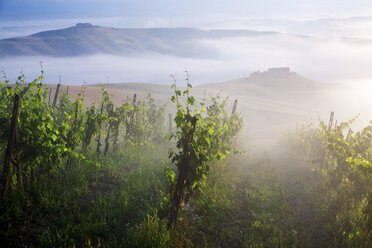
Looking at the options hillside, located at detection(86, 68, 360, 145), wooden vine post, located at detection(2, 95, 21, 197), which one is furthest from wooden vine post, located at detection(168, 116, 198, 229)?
hillside, located at detection(86, 68, 360, 145)

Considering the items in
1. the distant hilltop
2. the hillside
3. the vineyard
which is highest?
the distant hilltop

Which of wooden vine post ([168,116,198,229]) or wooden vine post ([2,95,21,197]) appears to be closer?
wooden vine post ([168,116,198,229])

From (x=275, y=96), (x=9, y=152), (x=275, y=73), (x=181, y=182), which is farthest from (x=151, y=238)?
(x=275, y=73)

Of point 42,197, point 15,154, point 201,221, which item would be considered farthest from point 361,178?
point 15,154

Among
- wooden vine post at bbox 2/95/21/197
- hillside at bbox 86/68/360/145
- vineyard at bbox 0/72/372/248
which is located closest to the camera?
vineyard at bbox 0/72/372/248

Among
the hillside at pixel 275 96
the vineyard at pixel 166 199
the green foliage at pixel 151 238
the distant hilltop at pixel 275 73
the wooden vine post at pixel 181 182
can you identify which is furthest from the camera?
the distant hilltop at pixel 275 73

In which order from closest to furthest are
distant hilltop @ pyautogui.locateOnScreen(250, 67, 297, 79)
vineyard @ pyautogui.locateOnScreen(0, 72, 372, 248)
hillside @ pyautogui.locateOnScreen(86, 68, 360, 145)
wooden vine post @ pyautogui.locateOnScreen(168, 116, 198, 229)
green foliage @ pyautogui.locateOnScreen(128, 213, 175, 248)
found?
green foliage @ pyautogui.locateOnScreen(128, 213, 175, 248) → vineyard @ pyautogui.locateOnScreen(0, 72, 372, 248) → wooden vine post @ pyautogui.locateOnScreen(168, 116, 198, 229) → hillside @ pyautogui.locateOnScreen(86, 68, 360, 145) → distant hilltop @ pyautogui.locateOnScreen(250, 67, 297, 79)

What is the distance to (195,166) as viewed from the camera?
5891 mm

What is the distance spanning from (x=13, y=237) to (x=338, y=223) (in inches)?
290

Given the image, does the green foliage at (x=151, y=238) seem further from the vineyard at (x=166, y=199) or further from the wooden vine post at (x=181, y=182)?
the wooden vine post at (x=181, y=182)

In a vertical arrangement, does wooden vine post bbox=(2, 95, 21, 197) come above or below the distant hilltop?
below

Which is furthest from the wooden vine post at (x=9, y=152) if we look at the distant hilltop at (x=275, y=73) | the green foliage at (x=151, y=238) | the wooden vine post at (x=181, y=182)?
the distant hilltop at (x=275, y=73)

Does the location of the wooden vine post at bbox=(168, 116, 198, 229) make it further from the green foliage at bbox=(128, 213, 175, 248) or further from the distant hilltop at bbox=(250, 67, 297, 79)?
the distant hilltop at bbox=(250, 67, 297, 79)

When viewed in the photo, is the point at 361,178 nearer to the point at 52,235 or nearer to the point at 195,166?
the point at 195,166
